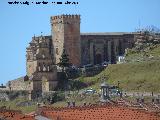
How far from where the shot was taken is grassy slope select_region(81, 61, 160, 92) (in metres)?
75.8

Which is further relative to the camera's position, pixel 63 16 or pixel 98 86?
pixel 63 16

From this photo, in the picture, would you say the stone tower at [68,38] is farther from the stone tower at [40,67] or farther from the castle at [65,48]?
the stone tower at [40,67]

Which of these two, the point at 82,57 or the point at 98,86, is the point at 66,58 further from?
the point at 98,86

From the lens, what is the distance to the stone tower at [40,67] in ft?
287

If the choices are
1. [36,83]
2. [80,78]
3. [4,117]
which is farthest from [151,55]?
[4,117]

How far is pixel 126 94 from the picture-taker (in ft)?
239

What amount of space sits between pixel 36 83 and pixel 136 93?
19.6m

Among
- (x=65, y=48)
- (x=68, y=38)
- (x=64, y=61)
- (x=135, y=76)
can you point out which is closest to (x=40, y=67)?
(x=64, y=61)

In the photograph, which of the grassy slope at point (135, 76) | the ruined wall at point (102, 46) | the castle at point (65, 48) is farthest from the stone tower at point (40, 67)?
the ruined wall at point (102, 46)

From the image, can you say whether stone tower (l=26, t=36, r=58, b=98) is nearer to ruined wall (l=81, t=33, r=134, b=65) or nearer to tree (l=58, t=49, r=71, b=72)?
tree (l=58, t=49, r=71, b=72)

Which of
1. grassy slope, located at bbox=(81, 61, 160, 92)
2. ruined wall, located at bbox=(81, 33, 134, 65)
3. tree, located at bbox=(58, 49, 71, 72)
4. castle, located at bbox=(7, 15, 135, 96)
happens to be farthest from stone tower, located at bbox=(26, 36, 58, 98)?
ruined wall, located at bbox=(81, 33, 134, 65)

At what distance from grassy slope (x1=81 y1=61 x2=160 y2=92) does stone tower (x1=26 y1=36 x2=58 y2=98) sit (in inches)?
166

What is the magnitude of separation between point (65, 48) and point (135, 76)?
18349 millimetres

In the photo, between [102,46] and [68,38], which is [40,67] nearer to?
[68,38]
